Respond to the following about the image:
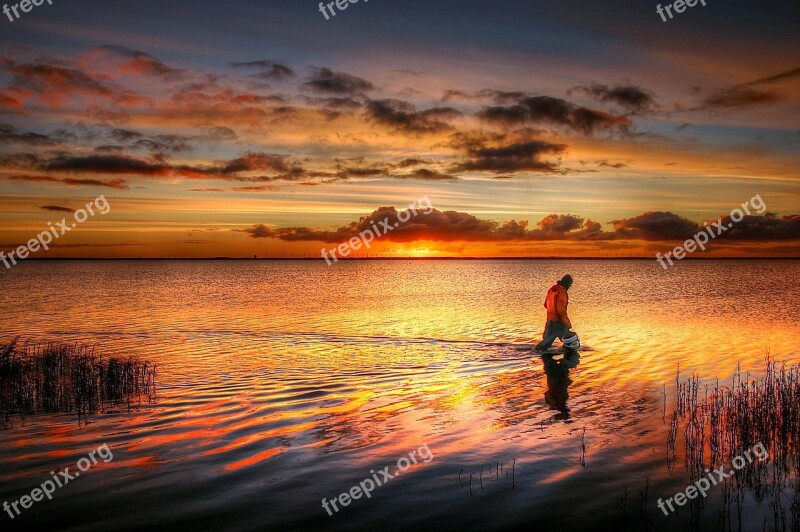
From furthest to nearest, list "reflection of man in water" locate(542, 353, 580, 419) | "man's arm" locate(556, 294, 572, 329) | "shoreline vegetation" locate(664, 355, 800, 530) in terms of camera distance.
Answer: "man's arm" locate(556, 294, 572, 329) → "reflection of man in water" locate(542, 353, 580, 419) → "shoreline vegetation" locate(664, 355, 800, 530)

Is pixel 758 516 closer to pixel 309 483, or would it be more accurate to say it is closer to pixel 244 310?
pixel 309 483

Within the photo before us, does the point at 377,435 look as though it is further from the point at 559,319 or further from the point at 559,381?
the point at 559,319

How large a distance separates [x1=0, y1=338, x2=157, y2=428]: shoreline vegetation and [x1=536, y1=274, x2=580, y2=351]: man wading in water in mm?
15692

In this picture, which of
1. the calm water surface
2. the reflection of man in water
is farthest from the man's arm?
the calm water surface

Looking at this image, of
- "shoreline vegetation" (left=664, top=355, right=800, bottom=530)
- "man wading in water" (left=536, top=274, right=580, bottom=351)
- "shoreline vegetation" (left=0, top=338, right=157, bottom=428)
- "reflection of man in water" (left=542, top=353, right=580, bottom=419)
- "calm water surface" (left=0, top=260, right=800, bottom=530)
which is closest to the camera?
"calm water surface" (left=0, top=260, right=800, bottom=530)

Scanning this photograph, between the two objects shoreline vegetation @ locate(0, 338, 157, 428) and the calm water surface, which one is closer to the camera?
the calm water surface

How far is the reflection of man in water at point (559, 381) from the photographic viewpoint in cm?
1672

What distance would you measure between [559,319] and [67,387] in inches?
729

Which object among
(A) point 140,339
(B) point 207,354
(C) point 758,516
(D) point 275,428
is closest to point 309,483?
(D) point 275,428

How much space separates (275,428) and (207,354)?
13606 mm

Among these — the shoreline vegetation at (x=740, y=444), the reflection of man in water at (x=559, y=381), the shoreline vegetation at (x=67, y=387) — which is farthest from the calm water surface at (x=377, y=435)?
the shoreline vegetation at (x=67, y=387)

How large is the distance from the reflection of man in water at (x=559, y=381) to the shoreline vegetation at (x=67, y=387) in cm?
1133

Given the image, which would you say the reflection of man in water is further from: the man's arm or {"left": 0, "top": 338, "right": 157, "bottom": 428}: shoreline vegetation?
{"left": 0, "top": 338, "right": 157, "bottom": 428}: shoreline vegetation

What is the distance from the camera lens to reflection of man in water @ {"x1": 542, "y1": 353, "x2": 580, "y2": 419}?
16.7m
